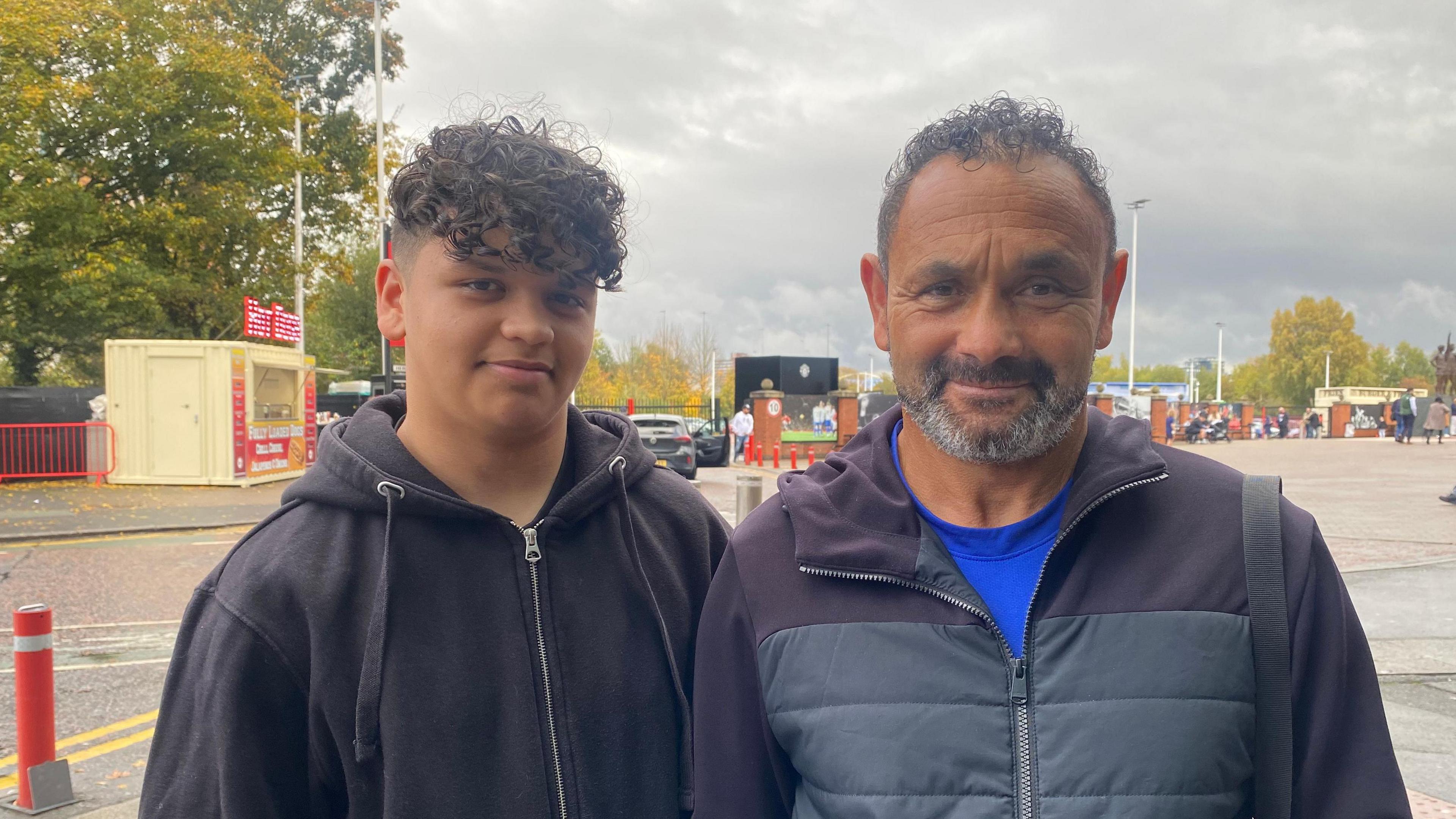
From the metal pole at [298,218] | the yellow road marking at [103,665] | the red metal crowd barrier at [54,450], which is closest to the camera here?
the yellow road marking at [103,665]

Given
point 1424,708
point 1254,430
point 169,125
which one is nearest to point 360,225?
point 169,125

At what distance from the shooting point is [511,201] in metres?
1.78

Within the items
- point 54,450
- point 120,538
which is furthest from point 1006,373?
point 54,450

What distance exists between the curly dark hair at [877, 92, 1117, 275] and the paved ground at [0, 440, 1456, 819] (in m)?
3.75

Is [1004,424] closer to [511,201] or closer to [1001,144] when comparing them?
[1001,144]

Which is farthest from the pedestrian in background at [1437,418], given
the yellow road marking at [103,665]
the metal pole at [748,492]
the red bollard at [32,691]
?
the red bollard at [32,691]

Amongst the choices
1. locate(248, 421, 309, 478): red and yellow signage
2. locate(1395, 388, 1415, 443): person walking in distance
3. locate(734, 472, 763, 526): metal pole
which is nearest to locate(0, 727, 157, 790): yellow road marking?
locate(734, 472, 763, 526): metal pole

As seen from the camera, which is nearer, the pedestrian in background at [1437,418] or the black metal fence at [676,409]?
the black metal fence at [676,409]

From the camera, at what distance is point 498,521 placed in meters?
1.83

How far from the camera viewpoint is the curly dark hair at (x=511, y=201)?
177 centimetres

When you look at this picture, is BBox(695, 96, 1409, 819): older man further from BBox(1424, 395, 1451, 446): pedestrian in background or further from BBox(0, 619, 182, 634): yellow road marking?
BBox(1424, 395, 1451, 446): pedestrian in background

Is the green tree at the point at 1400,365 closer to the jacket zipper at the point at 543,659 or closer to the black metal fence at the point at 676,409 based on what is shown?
the black metal fence at the point at 676,409

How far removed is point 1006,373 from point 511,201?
3.04ft

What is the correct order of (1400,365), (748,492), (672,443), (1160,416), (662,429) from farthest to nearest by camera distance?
(1400,365)
(1160,416)
(662,429)
(672,443)
(748,492)
